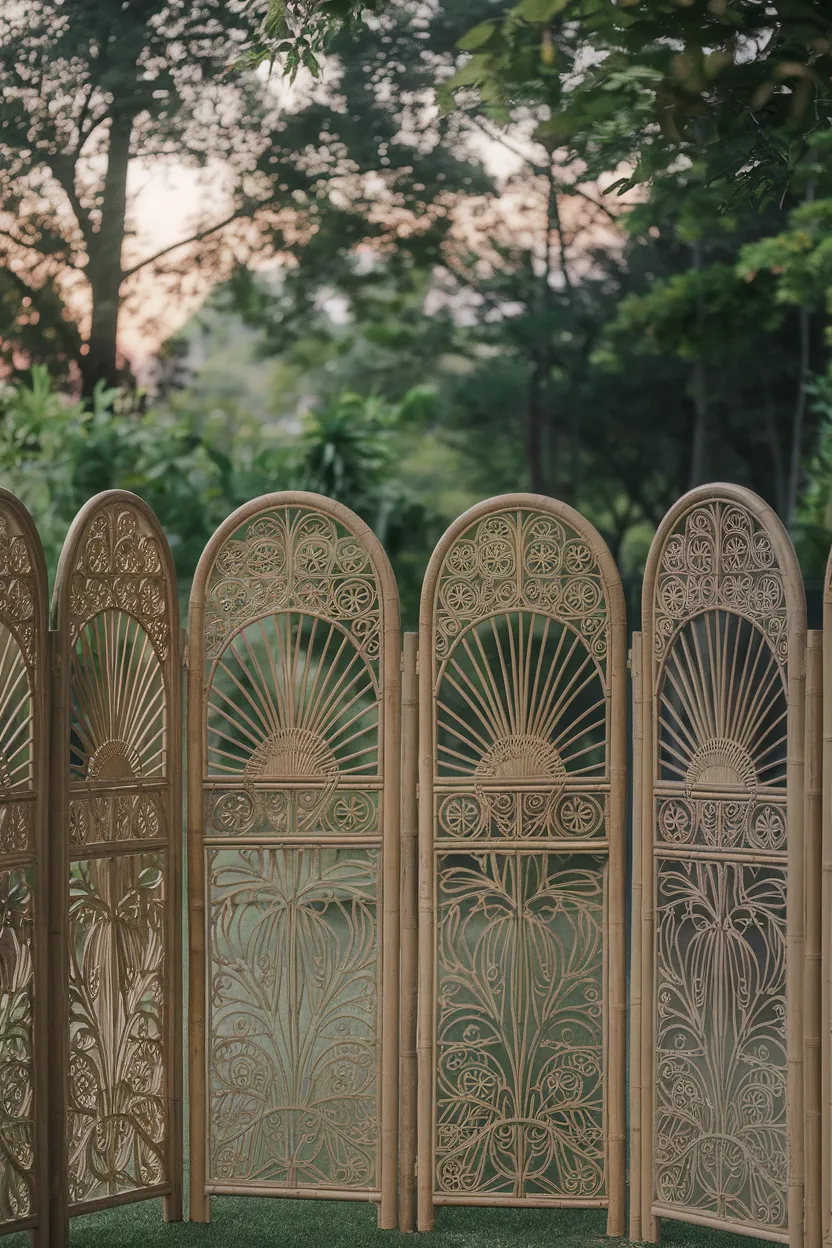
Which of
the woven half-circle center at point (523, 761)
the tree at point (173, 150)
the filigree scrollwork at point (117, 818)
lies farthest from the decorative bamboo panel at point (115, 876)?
the tree at point (173, 150)

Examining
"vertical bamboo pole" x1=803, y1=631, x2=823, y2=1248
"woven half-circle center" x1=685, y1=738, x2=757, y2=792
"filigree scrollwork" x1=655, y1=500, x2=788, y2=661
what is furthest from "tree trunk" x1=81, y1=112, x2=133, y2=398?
"vertical bamboo pole" x1=803, y1=631, x2=823, y2=1248

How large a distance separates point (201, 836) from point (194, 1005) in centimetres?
48

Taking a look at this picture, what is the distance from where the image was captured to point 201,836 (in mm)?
3633

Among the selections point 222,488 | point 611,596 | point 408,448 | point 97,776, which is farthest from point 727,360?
point 97,776

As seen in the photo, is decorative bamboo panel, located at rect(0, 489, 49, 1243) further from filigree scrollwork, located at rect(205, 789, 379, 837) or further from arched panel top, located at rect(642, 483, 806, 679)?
arched panel top, located at rect(642, 483, 806, 679)

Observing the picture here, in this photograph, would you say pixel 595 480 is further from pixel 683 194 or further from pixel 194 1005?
pixel 194 1005

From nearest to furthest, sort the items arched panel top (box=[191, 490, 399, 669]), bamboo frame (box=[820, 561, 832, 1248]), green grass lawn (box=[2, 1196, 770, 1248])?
bamboo frame (box=[820, 561, 832, 1248]) < green grass lawn (box=[2, 1196, 770, 1248]) < arched panel top (box=[191, 490, 399, 669])

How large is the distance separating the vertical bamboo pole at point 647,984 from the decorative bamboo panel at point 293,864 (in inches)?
26.6

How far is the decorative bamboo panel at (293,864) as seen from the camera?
3.57 meters

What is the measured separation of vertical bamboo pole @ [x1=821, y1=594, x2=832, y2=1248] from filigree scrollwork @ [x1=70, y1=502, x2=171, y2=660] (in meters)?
1.80

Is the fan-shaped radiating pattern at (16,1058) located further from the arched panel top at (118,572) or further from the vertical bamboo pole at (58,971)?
the arched panel top at (118,572)

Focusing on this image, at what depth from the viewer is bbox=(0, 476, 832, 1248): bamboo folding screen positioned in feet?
11.0

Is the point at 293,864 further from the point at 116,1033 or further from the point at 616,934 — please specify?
the point at 616,934

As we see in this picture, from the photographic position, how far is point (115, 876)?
11.5 ft
